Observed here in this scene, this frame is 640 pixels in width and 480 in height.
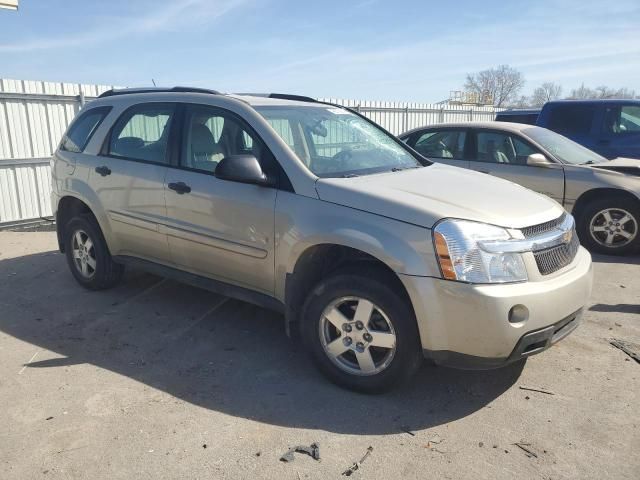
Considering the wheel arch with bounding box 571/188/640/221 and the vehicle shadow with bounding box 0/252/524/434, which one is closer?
the vehicle shadow with bounding box 0/252/524/434

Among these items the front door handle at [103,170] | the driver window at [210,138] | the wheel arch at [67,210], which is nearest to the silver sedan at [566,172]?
the driver window at [210,138]

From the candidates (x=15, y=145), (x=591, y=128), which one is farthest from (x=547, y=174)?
(x=15, y=145)

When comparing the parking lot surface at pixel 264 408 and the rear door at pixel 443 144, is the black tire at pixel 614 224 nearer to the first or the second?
the rear door at pixel 443 144

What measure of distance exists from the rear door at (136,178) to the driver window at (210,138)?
240 mm

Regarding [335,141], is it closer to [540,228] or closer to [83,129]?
[540,228]

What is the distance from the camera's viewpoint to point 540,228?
10.8 ft

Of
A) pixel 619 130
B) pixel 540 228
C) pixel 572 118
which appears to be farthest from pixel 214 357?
pixel 619 130

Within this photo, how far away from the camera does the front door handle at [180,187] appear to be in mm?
4168

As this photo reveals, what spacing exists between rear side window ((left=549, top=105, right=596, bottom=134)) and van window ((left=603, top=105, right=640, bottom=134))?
253mm

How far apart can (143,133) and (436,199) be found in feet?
9.39

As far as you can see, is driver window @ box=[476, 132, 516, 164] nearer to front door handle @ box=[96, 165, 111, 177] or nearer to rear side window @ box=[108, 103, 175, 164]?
rear side window @ box=[108, 103, 175, 164]

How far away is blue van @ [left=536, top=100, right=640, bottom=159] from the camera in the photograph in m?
8.78

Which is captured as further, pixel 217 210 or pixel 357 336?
pixel 217 210

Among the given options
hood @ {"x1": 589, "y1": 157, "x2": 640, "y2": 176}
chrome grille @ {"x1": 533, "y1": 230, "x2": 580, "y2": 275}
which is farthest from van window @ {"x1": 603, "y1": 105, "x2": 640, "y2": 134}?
chrome grille @ {"x1": 533, "y1": 230, "x2": 580, "y2": 275}
